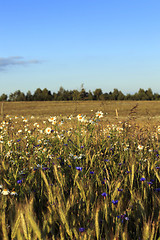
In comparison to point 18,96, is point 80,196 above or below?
below

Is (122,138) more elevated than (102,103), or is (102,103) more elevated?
(102,103)

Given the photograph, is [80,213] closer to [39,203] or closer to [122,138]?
[39,203]

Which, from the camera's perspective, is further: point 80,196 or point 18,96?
point 18,96

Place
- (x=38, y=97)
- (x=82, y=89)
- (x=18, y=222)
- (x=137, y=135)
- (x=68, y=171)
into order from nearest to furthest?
(x=18, y=222)
(x=68, y=171)
(x=82, y=89)
(x=137, y=135)
(x=38, y=97)

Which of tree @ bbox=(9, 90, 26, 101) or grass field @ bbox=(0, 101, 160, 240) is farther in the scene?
tree @ bbox=(9, 90, 26, 101)

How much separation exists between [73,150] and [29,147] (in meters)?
0.93

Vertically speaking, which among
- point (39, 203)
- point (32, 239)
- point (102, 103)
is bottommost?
point (39, 203)

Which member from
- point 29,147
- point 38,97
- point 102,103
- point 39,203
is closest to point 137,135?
point 102,103

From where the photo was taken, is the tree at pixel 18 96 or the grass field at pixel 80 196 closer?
the grass field at pixel 80 196

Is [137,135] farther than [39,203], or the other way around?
[137,135]

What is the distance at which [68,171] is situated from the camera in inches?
142

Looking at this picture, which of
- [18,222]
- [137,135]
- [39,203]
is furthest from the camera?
[137,135]

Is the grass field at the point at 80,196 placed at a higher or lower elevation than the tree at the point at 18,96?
lower

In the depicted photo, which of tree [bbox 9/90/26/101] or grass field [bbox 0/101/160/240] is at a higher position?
tree [bbox 9/90/26/101]
